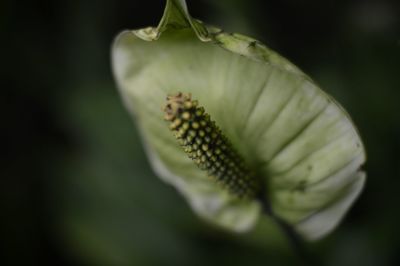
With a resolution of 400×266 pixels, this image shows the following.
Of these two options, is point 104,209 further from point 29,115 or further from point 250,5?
point 250,5

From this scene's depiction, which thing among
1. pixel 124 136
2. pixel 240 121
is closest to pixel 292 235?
pixel 240 121

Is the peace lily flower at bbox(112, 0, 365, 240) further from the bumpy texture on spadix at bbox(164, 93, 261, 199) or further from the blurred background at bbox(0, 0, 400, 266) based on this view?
the blurred background at bbox(0, 0, 400, 266)

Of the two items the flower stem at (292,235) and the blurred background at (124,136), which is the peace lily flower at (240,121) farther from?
the blurred background at (124,136)

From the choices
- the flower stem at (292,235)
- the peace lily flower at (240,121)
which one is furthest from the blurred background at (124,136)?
the peace lily flower at (240,121)

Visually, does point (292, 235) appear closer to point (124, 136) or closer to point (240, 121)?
point (240, 121)

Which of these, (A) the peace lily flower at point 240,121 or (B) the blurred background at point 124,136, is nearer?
(A) the peace lily flower at point 240,121

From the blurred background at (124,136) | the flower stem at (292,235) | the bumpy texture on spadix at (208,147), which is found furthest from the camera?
the blurred background at (124,136)

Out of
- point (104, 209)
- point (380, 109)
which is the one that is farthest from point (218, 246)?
point (380, 109)
